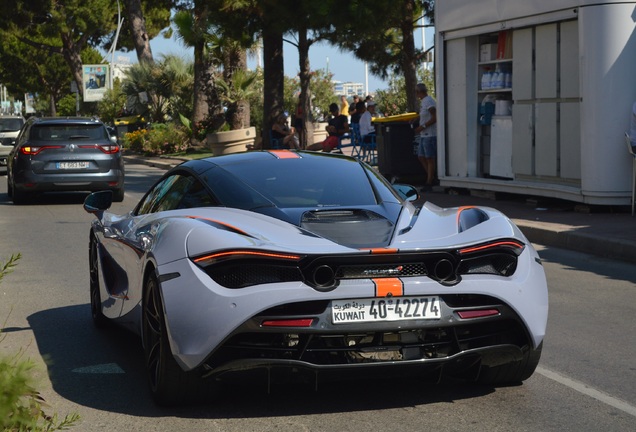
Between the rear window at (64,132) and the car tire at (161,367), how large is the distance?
49.1 feet

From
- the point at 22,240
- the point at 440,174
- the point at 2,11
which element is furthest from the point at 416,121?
the point at 2,11

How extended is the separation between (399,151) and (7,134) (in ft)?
52.2

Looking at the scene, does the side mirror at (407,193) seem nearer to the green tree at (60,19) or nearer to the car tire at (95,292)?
the car tire at (95,292)

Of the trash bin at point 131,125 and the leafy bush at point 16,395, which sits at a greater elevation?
the leafy bush at point 16,395

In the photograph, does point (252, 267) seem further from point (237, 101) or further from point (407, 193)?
point (237, 101)

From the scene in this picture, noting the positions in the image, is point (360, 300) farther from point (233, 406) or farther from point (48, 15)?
point (48, 15)

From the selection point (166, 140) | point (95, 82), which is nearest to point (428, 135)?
point (166, 140)

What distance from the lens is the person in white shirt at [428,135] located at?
65.4ft

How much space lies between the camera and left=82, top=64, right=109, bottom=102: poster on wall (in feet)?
208

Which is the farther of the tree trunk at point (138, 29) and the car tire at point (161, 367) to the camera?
the tree trunk at point (138, 29)

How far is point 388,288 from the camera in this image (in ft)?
17.0

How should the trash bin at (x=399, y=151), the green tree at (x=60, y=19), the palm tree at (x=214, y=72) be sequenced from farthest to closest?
the green tree at (x=60, y=19) → the palm tree at (x=214, y=72) → the trash bin at (x=399, y=151)

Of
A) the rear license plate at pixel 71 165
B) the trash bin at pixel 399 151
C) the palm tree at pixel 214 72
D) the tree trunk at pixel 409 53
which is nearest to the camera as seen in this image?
the rear license plate at pixel 71 165

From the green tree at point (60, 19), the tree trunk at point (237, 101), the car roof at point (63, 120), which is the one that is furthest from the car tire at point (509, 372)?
the green tree at point (60, 19)
